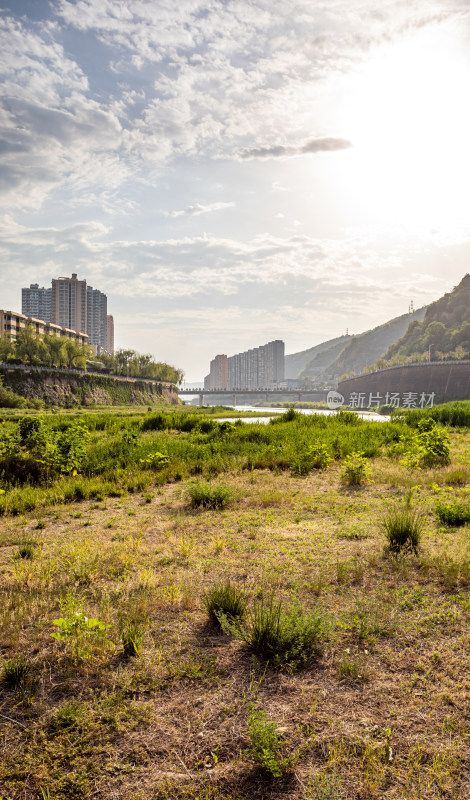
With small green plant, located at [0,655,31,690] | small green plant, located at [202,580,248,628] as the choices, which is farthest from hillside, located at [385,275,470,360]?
small green plant, located at [0,655,31,690]

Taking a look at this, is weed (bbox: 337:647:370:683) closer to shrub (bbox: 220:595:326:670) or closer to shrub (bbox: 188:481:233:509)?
shrub (bbox: 220:595:326:670)

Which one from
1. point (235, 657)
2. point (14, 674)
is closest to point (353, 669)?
point (235, 657)

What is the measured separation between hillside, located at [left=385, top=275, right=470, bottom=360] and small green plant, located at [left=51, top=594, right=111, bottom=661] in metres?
126

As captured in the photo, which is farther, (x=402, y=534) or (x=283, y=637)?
(x=402, y=534)

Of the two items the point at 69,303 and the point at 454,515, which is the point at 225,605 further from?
the point at 69,303

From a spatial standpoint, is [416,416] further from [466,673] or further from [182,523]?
[466,673]

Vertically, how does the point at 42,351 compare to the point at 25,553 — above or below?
above

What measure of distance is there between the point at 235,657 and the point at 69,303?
20184 cm

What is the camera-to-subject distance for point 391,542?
684 centimetres

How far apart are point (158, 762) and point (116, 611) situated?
2.07 m

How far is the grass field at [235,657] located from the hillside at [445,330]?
123 meters

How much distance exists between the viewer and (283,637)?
4.22 meters

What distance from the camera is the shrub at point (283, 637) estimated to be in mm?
4165

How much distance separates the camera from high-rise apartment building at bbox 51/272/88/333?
18650 centimetres
